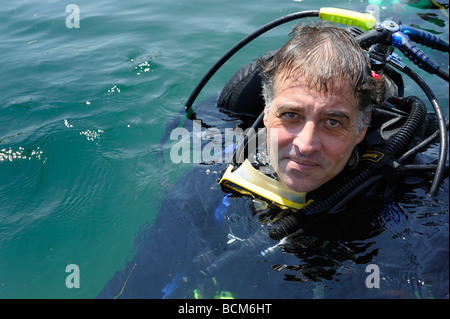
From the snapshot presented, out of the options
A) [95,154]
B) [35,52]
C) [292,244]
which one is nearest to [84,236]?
[95,154]

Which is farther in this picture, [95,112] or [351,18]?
[95,112]

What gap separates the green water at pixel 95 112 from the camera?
3082mm

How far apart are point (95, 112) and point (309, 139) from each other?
119 inches

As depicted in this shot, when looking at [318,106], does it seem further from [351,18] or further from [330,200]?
[351,18]

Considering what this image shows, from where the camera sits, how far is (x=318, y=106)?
2191 millimetres

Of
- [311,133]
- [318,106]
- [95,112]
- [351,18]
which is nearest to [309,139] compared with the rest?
[311,133]

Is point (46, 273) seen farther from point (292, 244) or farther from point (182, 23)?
point (182, 23)

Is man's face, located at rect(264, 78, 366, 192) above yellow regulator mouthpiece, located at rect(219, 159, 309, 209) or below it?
above

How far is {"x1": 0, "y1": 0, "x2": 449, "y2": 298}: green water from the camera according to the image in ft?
10.1

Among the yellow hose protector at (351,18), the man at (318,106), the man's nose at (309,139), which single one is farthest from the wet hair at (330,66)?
the yellow hose protector at (351,18)

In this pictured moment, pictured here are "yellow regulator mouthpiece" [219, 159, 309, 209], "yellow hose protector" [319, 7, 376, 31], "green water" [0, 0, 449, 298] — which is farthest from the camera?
"green water" [0, 0, 449, 298]

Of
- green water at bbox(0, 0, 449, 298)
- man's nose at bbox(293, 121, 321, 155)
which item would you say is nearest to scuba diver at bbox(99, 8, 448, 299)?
man's nose at bbox(293, 121, 321, 155)

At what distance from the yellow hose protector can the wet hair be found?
360mm

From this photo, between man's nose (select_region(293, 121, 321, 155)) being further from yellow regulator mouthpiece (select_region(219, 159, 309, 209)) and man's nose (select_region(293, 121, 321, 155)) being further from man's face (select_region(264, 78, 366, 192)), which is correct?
yellow regulator mouthpiece (select_region(219, 159, 309, 209))
